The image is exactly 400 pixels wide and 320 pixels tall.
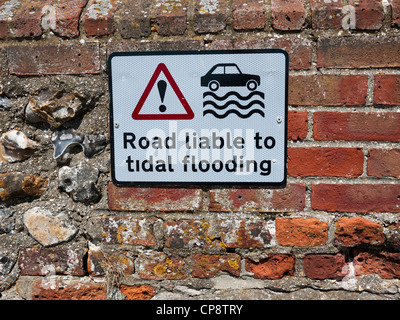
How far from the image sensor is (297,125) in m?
1.02

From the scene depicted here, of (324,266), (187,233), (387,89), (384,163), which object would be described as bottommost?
(324,266)

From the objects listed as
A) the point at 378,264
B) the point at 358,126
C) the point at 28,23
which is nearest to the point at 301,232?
the point at 378,264

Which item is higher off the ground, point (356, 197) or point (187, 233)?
point (356, 197)

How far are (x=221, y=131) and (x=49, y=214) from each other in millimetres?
639

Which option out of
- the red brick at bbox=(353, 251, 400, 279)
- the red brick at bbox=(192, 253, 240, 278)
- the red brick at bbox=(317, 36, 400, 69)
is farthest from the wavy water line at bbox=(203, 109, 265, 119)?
the red brick at bbox=(353, 251, 400, 279)

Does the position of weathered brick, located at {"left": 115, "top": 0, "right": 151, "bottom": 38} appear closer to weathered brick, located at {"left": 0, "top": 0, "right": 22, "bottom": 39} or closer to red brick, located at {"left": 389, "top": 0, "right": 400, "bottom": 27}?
weathered brick, located at {"left": 0, "top": 0, "right": 22, "bottom": 39}

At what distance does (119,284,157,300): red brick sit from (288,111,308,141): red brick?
683 mm

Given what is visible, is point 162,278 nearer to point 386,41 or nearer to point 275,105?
point 275,105

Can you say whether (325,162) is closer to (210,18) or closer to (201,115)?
(201,115)

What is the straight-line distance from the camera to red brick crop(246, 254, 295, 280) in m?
1.07

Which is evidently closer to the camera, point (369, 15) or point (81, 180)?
point (369, 15)

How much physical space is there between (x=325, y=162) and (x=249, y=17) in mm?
496

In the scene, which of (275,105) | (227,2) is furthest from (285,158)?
(227,2)

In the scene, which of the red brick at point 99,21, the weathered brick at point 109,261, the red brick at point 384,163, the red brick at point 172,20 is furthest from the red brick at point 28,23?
the red brick at point 384,163
